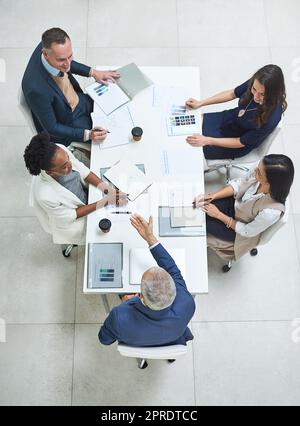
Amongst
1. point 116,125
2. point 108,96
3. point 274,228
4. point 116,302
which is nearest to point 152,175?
point 116,125

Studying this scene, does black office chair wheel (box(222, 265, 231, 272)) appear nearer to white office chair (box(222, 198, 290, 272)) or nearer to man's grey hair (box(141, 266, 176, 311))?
white office chair (box(222, 198, 290, 272))

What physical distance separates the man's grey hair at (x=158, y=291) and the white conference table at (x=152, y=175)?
0.39 metres

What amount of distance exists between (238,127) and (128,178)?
87 cm

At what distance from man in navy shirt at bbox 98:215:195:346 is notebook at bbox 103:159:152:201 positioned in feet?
1.38

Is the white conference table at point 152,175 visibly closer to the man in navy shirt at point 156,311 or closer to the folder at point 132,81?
the folder at point 132,81

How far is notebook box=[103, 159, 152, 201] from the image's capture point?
2396 millimetres

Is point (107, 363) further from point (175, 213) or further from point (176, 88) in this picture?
point (176, 88)

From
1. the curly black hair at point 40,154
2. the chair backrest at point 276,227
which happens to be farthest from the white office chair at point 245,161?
the curly black hair at point 40,154

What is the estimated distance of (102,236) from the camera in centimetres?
229

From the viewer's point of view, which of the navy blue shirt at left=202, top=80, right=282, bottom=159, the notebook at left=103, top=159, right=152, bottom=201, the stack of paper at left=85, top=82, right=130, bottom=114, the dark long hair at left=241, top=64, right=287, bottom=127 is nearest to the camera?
the dark long hair at left=241, top=64, right=287, bottom=127

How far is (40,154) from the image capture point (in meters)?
2.05

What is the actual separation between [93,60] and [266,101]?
1899mm

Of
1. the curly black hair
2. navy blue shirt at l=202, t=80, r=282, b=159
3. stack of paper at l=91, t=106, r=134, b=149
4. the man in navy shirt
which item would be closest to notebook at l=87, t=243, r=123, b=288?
the man in navy shirt

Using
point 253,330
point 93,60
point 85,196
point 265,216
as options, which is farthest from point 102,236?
point 93,60
